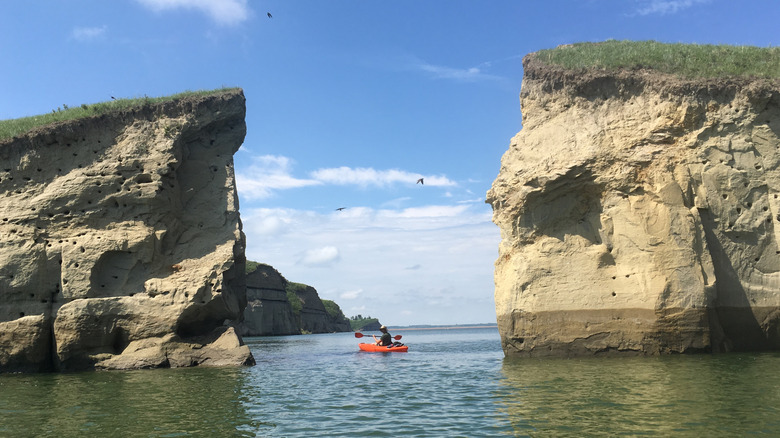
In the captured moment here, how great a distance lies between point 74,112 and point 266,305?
6286 centimetres

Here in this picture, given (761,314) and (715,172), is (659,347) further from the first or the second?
(715,172)

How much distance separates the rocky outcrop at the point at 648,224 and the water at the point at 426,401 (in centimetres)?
143

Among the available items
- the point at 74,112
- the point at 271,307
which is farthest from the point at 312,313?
the point at 74,112

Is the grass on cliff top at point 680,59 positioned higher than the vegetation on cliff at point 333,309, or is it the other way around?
the grass on cliff top at point 680,59

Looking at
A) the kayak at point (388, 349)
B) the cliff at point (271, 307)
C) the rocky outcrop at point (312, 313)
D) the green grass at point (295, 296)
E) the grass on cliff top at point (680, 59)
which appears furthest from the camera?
the rocky outcrop at point (312, 313)

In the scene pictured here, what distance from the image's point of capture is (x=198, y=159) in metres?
23.6

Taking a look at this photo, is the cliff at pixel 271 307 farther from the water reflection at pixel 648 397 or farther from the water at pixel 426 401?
the water reflection at pixel 648 397

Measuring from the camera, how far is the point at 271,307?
84000 mm

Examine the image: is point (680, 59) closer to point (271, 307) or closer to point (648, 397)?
point (648, 397)

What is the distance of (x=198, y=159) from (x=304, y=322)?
273 ft

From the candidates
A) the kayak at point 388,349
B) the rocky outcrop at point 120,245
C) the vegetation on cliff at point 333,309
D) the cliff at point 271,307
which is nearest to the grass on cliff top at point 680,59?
the rocky outcrop at point 120,245

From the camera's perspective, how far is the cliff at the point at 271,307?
262ft

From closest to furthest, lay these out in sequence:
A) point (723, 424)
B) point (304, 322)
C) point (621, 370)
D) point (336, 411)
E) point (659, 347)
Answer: point (723, 424)
point (336, 411)
point (621, 370)
point (659, 347)
point (304, 322)

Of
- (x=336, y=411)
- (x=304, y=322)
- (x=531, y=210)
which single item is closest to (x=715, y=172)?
(x=531, y=210)
